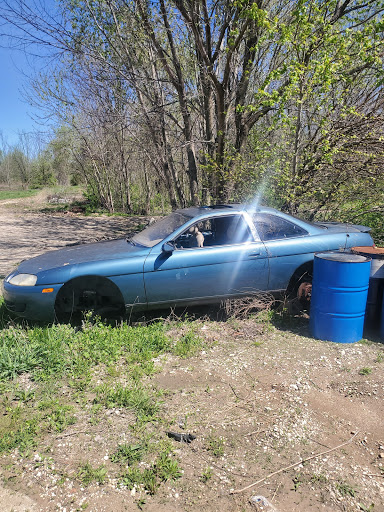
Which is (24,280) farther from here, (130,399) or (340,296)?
(340,296)

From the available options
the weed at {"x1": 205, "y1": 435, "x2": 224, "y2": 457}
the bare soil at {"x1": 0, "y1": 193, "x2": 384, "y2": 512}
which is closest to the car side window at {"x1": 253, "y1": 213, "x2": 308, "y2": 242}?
the bare soil at {"x1": 0, "y1": 193, "x2": 384, "y2": 512}

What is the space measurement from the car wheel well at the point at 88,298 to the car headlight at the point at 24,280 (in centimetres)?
33

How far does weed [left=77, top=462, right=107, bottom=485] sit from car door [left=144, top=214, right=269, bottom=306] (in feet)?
7.36

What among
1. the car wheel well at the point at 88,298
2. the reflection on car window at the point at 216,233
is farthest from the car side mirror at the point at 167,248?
the car wheel well at the point at 88,298

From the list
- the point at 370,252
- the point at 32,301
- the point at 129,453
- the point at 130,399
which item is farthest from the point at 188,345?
the point at 370,252

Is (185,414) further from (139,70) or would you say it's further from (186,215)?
(139,70)

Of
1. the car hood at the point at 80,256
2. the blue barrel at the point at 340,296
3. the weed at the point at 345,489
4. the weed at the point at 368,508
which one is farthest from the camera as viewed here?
the car hood at the point at 80,256

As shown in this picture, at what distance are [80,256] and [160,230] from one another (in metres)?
1.13

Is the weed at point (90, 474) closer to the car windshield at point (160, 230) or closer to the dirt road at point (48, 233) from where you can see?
the car windshield at point (160, 230)

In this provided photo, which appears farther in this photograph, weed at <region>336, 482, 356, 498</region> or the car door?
the car door

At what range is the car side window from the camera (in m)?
5.02

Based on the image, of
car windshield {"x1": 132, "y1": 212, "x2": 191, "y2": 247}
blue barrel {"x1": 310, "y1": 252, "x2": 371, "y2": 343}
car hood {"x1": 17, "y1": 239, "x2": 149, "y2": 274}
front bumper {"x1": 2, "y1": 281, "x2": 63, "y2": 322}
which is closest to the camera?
blue barrel {"x1": 310, "y1": 252, "x2": 371, "y2": 343}

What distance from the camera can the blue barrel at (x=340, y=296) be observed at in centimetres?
419

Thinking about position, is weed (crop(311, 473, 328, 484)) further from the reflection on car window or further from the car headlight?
the car headlight
